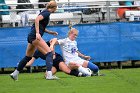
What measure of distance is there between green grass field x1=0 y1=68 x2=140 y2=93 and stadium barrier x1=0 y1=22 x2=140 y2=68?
3.16 meters

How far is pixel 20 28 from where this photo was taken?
54.8ft

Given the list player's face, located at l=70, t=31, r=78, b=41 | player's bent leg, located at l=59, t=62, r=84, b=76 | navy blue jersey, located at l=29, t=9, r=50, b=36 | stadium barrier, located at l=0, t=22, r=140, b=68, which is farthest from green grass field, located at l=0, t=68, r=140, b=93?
stadium barrier, located at l=0, t=22, r=140, b=68

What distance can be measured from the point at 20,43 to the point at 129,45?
3317 millimetres

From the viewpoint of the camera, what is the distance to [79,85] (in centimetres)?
1160

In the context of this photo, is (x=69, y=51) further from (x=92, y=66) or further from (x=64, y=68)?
(x=92, y=66)

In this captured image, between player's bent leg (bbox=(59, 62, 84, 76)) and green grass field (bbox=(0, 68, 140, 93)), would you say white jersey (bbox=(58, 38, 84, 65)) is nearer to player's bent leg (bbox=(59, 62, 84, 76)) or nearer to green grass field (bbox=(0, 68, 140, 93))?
player's bent leg (bbox=(59, 62, 84, 76))

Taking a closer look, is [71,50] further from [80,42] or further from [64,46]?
[80,42]

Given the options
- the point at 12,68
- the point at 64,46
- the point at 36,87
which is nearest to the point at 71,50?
the point at 64,46

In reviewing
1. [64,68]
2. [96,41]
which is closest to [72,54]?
[64,68]

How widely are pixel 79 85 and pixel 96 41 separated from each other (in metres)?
5.58

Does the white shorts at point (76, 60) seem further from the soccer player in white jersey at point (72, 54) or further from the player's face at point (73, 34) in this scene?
the player's face at point (73, 34)

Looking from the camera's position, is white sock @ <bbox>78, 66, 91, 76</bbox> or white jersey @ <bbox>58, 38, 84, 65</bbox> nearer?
white sock @ <bbox>78, 66, 91, 76</bbox>

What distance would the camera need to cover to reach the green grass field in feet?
35.2

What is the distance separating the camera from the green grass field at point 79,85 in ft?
35.2
